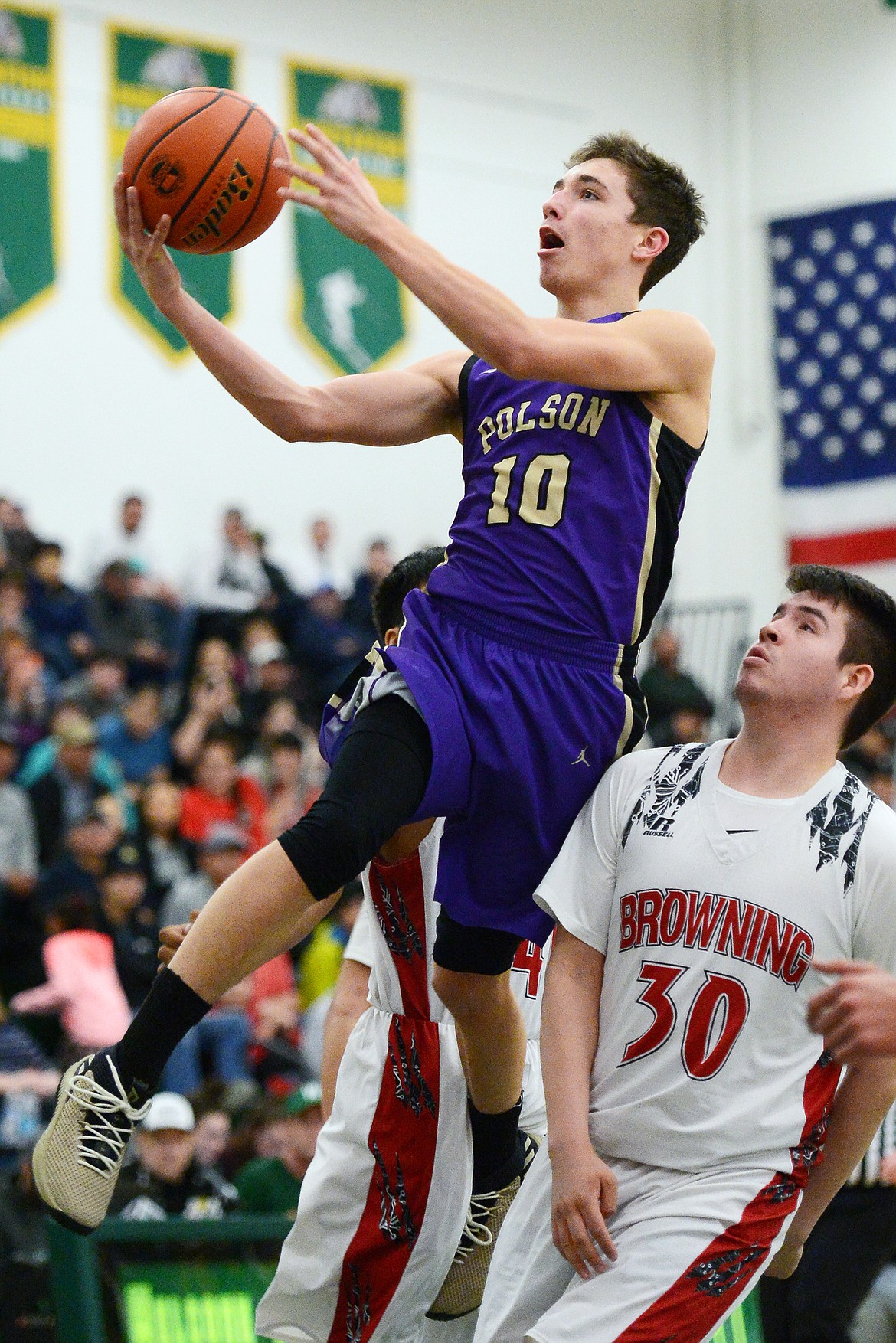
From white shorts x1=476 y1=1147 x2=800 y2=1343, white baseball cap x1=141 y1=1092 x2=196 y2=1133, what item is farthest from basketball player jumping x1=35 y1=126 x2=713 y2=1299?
white baseball cap x1=141 y1=1092 x2=196 y2=1133

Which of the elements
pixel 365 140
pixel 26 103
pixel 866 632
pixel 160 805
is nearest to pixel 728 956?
pixel 866 632

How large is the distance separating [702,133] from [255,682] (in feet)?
29.0

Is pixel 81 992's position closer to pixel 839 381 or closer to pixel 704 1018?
pixel 704 1018

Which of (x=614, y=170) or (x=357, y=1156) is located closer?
(x=614, y=170)

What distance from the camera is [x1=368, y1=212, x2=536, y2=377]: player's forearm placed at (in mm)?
3352

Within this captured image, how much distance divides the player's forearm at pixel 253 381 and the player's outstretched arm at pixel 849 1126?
1794 mm

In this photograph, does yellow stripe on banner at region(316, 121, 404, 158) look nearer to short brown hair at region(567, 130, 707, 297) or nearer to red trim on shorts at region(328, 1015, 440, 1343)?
short brown hair at region(567, 130, 707, 297)

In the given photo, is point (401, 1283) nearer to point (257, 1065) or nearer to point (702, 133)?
point (257, 1065)

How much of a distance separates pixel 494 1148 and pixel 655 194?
2.26m

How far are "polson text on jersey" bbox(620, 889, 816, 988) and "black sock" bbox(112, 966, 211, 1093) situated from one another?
865mm

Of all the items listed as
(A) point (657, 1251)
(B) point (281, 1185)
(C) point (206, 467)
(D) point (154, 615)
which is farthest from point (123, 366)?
(A) point (657, 1251)

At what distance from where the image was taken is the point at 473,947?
371cm

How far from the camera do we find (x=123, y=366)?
14023 mm

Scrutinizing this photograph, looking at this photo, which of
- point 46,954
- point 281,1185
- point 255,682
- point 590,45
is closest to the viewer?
point 281,1185
